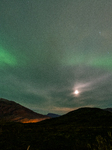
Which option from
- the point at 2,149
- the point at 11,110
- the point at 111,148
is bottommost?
the point at 2,149

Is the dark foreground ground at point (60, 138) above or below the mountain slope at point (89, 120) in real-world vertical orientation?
below

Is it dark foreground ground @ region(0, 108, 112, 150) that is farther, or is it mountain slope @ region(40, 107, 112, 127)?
mountain slope @ region(40, 107, 112, 127)

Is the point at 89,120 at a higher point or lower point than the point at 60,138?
higher

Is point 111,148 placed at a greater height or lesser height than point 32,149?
greater

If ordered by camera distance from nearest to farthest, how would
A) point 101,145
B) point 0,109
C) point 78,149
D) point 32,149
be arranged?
point 101,145, point 78,149, point 32,149, point 0,109

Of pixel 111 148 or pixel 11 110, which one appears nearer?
pixel 111 148

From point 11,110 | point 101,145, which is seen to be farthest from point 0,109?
point 101,145

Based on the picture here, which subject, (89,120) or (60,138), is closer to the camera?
(60,138)

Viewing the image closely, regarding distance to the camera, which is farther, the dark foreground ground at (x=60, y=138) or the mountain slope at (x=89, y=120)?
the mountain slope at (x=89, y=120)

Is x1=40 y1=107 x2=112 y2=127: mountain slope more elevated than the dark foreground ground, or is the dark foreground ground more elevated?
x1=40 y1=107 x2=112 y2=127: mountain slope

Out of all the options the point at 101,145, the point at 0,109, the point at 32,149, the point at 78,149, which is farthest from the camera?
the point at 0,109

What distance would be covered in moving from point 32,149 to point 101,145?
10481 millimetres

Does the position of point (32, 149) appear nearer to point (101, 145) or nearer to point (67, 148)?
point (67, 148)

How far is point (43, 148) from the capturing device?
13273 mm
